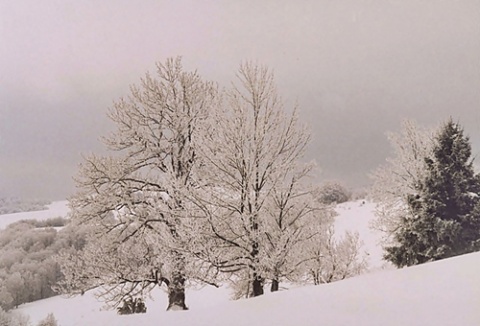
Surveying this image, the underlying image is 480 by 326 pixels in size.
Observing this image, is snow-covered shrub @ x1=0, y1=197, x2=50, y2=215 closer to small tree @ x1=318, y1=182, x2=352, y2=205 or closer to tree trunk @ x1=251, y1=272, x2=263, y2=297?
tree trunk @ x1=251, y1=272, x2=263, y2=297

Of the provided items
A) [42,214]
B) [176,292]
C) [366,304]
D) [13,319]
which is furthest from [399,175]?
[13,319]

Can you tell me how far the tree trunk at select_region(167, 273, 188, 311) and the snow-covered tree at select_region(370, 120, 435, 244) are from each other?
1325 mm

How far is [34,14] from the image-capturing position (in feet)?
11.4

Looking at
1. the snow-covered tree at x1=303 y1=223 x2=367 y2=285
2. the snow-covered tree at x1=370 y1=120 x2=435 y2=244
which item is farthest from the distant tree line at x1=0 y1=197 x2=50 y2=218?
the snow-covered tree at x1=370 y1=120 x2=435 y2=244

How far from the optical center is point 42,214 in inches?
136

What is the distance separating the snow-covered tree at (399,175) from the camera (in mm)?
3086

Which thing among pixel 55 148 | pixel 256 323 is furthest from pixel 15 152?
pixel 256 323

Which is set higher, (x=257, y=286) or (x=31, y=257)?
(x=31, y=257)

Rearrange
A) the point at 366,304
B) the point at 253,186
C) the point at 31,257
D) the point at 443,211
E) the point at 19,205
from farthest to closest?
the point at 19,205 < the point at 31,257 < the point at 253,186 < the point at 443,211 < the point at 366,304

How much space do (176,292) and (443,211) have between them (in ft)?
5.86

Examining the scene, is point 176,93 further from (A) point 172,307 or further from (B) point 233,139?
(A) point 172,307

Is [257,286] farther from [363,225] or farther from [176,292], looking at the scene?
[363,225]

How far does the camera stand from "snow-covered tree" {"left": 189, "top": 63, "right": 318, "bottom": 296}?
3227 millimetres

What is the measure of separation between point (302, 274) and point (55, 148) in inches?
73.9
